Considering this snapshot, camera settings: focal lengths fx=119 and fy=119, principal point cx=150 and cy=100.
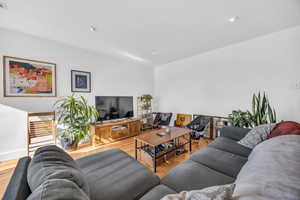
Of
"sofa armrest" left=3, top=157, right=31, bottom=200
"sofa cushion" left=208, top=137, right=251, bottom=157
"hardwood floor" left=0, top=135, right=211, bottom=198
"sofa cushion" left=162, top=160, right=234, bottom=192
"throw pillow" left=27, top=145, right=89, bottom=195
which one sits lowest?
"hardwood floor" left=0, top=135, right=211, bottom=198

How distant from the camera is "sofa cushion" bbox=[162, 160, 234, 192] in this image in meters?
1.08

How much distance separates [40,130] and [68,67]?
5.08 ft

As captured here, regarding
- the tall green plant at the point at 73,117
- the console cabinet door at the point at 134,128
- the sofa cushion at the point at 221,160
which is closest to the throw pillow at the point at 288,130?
the sofa cushion at the point at 221,160

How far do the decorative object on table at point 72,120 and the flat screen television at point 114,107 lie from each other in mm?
437

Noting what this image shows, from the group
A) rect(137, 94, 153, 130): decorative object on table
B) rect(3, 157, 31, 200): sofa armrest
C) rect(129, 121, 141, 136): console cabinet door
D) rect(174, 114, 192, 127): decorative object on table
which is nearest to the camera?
rect(3, 157, 31, 200): sofa armrest

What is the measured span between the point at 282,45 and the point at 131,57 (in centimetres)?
361

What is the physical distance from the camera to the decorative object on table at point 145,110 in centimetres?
442

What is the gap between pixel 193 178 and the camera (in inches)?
45.6

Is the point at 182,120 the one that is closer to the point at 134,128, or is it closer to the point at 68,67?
the point at 134,128

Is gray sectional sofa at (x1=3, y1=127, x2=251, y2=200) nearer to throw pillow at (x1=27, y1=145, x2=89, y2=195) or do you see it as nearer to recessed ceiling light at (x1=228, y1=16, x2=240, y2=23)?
throw pillow at (x1=27, y1=145, x2=89, y2=195)

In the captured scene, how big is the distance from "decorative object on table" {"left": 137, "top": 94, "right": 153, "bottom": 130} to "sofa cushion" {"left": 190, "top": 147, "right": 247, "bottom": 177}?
292cm

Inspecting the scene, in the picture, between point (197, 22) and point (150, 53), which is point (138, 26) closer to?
point (197, 22)

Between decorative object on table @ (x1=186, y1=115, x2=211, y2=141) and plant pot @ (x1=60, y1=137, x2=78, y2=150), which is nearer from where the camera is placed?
plant pot @ (x1=60, y1=137, x2=78, y2=150)

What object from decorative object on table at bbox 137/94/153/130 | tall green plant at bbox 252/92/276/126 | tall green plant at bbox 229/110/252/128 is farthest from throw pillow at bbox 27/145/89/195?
decorative object on table at bbox 137/94/153/130
